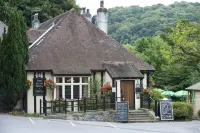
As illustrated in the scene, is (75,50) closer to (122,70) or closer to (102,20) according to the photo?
(122,70)

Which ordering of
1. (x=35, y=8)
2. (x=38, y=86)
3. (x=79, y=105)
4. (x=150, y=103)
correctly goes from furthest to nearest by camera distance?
(x=35, y=8)
(x=150, y=103)
(x=38, y=86)
(x=79, y=105)

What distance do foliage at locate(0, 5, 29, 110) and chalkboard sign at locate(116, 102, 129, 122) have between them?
Answer: 6.61 meters

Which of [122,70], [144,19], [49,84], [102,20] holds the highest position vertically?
[144,19]

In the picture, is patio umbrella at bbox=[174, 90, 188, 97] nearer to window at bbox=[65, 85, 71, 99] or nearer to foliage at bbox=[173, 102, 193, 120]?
foliage at bbox=[173, 102, 193, 120]

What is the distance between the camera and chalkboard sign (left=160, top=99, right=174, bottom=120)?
2928 cm

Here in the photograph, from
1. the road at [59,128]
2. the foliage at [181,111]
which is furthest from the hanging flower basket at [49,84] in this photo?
the foliage at [181,111]

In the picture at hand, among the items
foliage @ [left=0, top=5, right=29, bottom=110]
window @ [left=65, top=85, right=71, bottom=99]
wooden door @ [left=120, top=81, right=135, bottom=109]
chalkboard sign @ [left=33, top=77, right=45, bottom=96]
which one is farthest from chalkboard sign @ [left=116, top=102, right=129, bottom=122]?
foliage @ [left=0, top=5, right=29, bottom=110]

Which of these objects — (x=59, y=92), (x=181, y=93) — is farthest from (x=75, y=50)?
(x=181, y=93)

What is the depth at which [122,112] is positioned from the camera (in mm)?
28156

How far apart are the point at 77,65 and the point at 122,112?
5518mm

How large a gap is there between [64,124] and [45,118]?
10.3 feet

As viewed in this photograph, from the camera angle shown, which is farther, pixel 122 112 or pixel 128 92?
pixel 128 92

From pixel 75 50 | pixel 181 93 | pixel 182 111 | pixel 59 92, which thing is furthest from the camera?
pixel 181 93

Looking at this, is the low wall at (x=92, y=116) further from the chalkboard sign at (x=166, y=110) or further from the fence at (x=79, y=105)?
the chalkboard sign at (x=166, y=110)
